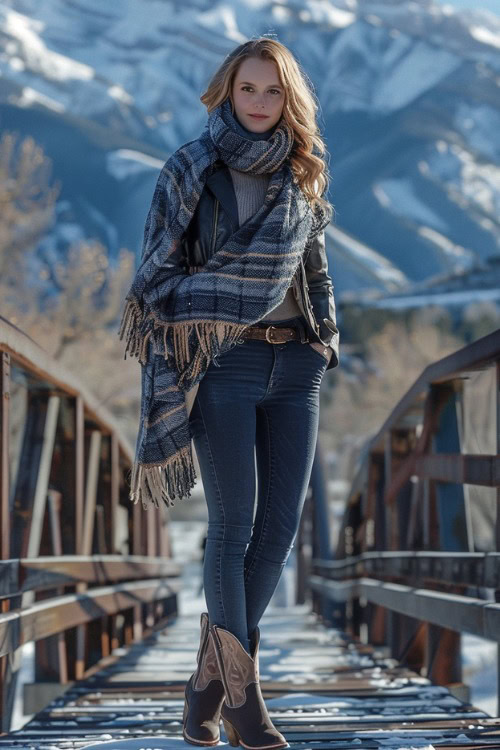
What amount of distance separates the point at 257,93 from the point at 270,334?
55cm

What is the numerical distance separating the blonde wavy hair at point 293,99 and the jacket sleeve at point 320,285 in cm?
11

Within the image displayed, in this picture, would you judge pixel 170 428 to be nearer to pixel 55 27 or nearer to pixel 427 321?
pixel 427 321

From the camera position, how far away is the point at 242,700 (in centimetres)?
262

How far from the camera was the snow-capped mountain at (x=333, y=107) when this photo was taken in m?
141

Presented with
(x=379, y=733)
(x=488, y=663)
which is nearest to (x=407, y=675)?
(x=379, y=733)

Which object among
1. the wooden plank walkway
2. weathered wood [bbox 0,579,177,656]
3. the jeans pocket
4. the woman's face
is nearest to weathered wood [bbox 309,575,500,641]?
the wooden plank walkway

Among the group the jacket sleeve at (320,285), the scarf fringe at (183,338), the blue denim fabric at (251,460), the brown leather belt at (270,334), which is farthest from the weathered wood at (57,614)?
the jacket sleeve at (320,285)

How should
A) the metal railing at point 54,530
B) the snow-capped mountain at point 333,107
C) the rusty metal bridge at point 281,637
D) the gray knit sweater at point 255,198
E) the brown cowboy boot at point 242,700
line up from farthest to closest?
the snow-capped mountain at point 333,107, the metal railing at point 54,530, the rusty metal bridge at point 281,637, the gray knit sweater at point 255,198, the brown cowboy boot at point 242,700

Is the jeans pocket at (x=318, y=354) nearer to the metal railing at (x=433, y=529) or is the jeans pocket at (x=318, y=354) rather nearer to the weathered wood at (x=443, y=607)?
the metal railing at (x=433, y=529)

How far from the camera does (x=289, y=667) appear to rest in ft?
15.9

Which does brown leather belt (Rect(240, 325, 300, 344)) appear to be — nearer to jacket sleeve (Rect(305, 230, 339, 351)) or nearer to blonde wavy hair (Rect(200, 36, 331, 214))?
jacket sleeve (Rect(305, 230, 339, 351))

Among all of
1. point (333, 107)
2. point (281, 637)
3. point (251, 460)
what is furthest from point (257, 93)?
point (333, 107)

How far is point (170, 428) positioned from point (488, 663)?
13459 millimetres

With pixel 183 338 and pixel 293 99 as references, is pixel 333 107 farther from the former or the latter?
pixel 183 338
